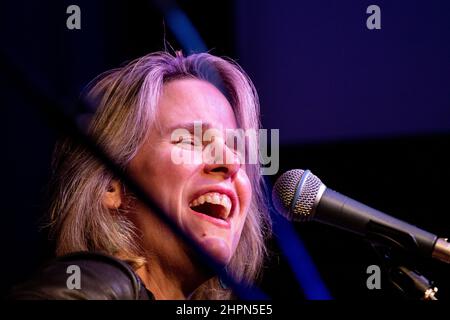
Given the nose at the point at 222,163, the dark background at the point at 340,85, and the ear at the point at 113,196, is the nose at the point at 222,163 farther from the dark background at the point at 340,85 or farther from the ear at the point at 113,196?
the dark background at the point at 340,85

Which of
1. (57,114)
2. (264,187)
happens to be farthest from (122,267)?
(264,187)

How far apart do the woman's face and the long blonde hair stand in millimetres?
54

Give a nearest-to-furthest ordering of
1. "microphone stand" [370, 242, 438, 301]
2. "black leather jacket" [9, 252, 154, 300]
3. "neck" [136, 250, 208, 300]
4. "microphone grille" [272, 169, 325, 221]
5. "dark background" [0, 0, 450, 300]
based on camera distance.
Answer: "black leather jacket" [9, 252, 154, 300] < "microphone stand" [370, 242, 438, 301] < "microphone grille" [272, 169, 325, 221] < "neck" [136, 250, 208, 300] < "dark background" [0, 0, 450, 300]

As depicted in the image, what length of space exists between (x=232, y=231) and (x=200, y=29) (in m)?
0.88

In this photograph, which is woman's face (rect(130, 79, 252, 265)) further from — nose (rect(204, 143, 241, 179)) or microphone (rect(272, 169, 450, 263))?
microphone (rect(272, 169, 450, 263))

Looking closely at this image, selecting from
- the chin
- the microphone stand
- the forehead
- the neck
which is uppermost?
the forehead

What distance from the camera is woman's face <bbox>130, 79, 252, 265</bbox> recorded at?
1858mm

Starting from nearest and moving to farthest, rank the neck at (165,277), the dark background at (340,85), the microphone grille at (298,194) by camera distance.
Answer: the microphone grille at (298,194) → the neck at (165,277) → the dark background at (340,85)

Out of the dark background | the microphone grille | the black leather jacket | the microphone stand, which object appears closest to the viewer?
the black leather jacket

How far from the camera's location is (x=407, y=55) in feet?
7.90

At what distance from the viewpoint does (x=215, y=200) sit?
1.90 m

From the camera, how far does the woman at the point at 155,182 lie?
6.02ft

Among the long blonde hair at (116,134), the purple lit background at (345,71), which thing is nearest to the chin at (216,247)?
the long blonde hair at (116,134)

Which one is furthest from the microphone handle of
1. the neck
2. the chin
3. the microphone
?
the neck
